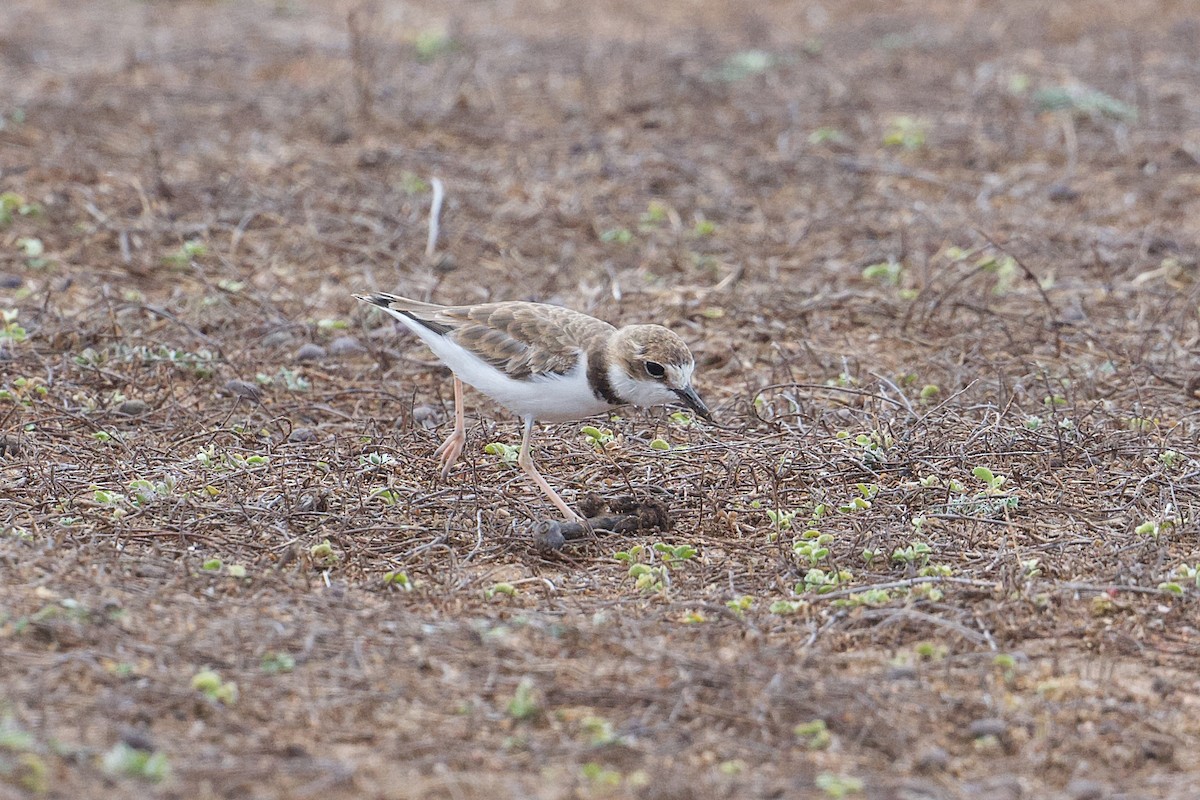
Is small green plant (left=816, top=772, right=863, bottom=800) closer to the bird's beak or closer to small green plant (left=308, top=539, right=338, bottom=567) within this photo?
the bird's beak

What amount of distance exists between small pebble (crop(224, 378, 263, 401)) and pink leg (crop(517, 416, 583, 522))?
1.74m

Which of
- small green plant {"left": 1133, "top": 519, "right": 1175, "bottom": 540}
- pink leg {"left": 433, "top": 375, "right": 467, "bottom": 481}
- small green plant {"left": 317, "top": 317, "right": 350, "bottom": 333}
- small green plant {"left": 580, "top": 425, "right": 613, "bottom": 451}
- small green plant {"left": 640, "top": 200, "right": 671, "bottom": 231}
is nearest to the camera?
small green plant {"left": 1133, "top": 519, "right": 1175, "bottom": 540}

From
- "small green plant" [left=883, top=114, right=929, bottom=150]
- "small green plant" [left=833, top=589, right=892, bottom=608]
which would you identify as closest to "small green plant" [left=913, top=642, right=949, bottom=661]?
"small green plant" [left=833, top=589, right=892, bottom=608]

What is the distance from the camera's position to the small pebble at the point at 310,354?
8141 millimetres

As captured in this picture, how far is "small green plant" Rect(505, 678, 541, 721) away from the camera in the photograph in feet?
14.8

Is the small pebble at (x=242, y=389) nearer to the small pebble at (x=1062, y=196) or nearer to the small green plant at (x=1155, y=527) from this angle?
the small green plant at (x=1155, y=527)

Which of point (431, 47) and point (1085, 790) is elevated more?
point (431, 47)

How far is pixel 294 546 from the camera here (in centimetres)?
575

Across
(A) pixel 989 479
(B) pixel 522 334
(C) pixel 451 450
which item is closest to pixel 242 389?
(C) pixel 451 450

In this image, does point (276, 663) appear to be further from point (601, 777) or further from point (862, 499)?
point (862, 499)

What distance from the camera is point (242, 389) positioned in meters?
7.47

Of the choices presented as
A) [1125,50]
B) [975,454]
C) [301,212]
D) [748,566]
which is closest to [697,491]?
[748,566]

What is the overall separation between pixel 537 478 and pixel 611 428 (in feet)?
3.80

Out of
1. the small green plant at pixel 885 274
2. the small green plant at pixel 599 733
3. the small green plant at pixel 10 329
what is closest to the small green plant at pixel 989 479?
the small green plant at pixel 599 733
